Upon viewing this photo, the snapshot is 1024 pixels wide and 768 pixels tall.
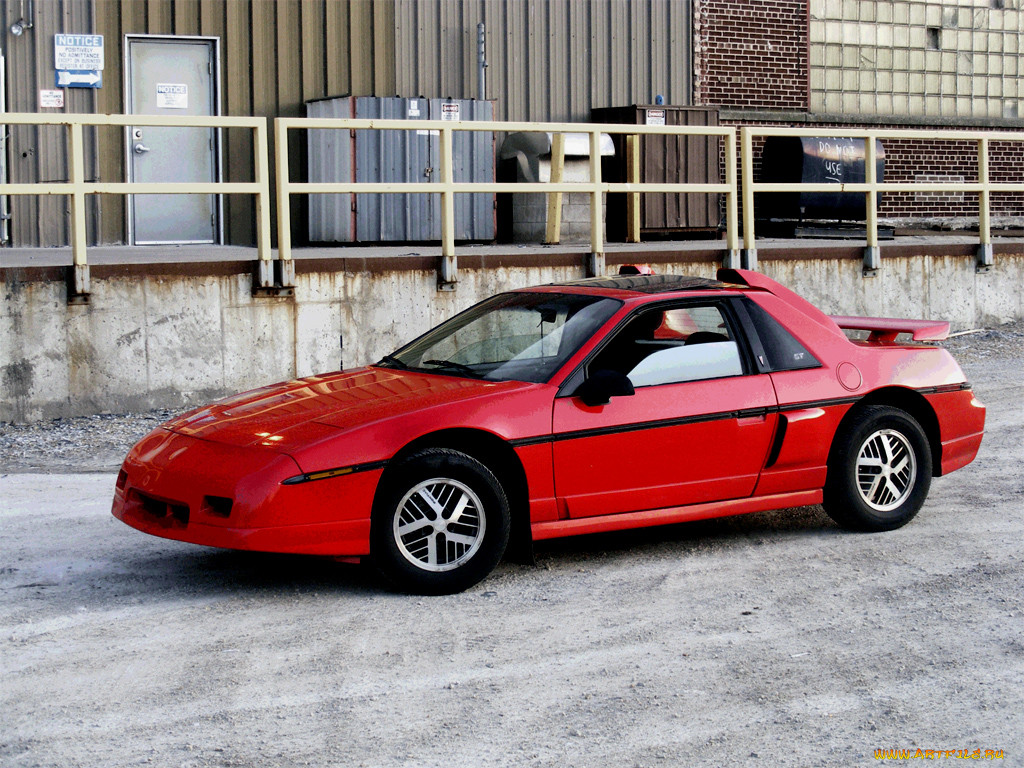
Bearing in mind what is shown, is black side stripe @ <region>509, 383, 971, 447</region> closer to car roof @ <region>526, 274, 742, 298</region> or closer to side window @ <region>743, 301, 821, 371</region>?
side window @ <region>743, 301, 821, 371</region>

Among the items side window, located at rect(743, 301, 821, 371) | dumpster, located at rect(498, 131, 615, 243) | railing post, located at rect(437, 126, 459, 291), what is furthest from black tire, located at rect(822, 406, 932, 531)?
dumpster, located at rect(498, 131, 615, 243)

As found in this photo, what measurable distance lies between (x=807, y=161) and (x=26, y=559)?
40.4 feet

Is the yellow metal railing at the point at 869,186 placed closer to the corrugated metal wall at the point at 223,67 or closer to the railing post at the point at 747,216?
the railing post at the point at 747,216

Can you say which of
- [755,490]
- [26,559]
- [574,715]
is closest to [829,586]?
[755,490]

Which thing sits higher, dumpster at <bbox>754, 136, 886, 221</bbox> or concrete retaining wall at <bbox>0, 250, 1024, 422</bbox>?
dumpster at <bbox>754, 136, 886, 221</bbox>

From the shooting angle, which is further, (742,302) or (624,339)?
(742,302)

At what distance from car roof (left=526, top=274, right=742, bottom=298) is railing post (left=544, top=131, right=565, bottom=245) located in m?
6.40

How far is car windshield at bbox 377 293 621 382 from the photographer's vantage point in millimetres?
5961

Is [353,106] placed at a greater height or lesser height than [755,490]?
greater

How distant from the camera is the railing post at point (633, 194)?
15102mm

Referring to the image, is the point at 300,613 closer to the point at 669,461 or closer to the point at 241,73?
the point at 669,461

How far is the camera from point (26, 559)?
6082 mm

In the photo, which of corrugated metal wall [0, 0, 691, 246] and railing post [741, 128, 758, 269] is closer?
railing post [741, 128, 758, 269]

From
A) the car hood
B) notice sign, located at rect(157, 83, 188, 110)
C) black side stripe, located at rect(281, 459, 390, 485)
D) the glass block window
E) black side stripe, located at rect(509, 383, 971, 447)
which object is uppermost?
the glass block window
